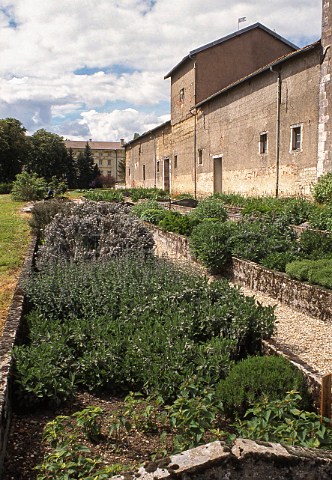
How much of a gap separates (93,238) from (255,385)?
5.75 metres

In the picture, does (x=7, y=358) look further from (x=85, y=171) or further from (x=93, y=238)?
(x=85, y=171)

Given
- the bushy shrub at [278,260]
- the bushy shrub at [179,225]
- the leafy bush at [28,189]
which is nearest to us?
the bushy shrub at [278,260]

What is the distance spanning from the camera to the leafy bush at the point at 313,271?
6.30m

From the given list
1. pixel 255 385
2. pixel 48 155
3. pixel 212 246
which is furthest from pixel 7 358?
pixel 48 155

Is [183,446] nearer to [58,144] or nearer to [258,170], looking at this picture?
[258,170]

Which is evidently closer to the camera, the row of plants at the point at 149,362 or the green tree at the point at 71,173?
the row of plants at the point at 149,362

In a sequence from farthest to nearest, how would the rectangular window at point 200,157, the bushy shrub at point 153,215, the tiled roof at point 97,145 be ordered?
the tiled roof at point 97,145
the rectangular window at point 200,157
the bushy shrub at point 153,215

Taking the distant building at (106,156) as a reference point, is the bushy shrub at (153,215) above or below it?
below

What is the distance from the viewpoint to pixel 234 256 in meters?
8.46

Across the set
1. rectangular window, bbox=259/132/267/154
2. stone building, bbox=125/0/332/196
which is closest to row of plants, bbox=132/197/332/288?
stone building, bbox=125/0/332/196

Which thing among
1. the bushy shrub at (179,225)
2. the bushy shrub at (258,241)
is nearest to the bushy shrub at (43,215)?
the bushy shrub at (179,225)

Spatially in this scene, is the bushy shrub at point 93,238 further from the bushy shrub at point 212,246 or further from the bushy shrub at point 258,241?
the bushy shrub at point 258,241

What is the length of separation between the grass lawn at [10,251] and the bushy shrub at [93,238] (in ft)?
1.75

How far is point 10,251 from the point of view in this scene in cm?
1000
